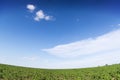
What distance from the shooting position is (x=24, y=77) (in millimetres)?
25484

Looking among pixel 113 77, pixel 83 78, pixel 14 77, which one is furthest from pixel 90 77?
pixel 14 77

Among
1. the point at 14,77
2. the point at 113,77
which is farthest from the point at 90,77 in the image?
the point at 14,77

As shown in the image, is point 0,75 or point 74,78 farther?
point 74,78

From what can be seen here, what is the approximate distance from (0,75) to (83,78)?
9510 mm

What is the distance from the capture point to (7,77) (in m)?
24.2

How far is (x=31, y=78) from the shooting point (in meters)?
25.2

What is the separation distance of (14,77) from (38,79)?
275cm

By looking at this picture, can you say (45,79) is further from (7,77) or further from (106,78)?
(106,78)

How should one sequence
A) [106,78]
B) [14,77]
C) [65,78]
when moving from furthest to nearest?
[65,78]
[14,77]
[106,78]

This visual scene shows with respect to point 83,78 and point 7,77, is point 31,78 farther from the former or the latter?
point 83,78

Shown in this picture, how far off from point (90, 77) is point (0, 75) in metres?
10.4

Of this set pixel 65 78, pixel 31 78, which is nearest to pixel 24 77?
pixel 31 78

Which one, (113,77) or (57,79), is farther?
(57,79)

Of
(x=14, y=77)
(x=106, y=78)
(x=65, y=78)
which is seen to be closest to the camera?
(x=106, y=78)
